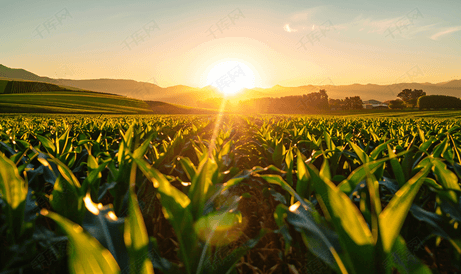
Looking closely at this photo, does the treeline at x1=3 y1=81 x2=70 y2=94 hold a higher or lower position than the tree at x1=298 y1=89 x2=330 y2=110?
higher

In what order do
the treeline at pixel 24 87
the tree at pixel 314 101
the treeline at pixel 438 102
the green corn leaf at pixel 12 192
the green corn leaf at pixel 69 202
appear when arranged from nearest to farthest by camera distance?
the green corn leaf at pixel 12 192
the green corn leaf at pixel 69 202
the treeline at pixel 438 102
the treeline at pixel 24 87
the tree at pixel 314 101

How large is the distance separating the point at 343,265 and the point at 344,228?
7.2 inches

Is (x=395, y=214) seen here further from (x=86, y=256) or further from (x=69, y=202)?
(x=69, y=202)

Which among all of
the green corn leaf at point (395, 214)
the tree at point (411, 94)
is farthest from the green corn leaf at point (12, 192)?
the tree at point (411, 94)

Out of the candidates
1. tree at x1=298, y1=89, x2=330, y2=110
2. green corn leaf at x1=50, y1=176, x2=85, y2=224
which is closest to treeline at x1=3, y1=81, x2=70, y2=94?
tree at x1=298, y1=89, x2=330, y2=110

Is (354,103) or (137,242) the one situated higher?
(137,242)

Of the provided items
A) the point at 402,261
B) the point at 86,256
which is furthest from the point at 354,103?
the point at 86,256

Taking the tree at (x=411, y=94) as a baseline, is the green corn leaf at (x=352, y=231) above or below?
above

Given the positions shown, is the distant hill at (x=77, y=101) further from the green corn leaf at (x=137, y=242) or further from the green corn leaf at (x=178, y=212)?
the green corn leaf at (x=137, y=242)

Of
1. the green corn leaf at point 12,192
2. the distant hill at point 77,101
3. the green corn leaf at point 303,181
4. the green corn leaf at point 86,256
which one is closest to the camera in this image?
the green corn leaf at point 86,256

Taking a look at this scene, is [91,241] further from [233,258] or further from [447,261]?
[447,261]

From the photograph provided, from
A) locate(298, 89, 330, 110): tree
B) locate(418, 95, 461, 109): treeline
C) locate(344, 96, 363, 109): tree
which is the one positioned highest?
locate(298, 89, 330, 110): tree

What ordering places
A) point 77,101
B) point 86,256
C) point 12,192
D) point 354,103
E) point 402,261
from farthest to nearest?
1. point 354,103
2. point 77,101
3. point 12,192
4. point 402,261
5. point 86,256

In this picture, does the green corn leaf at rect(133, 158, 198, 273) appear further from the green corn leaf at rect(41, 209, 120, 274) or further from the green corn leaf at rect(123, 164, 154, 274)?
the green corn leaf at rect(41, 209, 120, 274)
